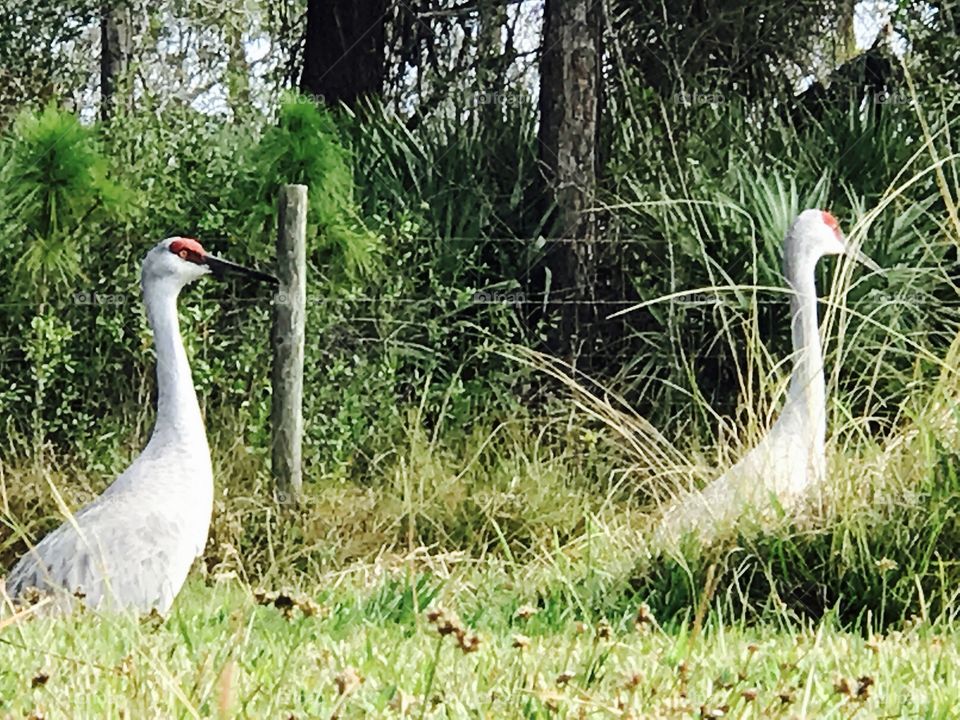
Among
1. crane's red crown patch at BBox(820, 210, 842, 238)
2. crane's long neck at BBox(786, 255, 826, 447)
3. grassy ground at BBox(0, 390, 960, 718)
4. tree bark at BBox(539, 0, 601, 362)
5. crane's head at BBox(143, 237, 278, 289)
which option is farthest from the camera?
tree bark at BBox(539, 0, 601, 362)

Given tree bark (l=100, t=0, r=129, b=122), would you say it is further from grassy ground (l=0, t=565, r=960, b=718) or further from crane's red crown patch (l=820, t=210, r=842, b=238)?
grassy ground (l=0, t=565, r=960, b=718)

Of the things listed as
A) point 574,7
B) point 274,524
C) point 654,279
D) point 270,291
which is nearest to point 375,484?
point 274,524

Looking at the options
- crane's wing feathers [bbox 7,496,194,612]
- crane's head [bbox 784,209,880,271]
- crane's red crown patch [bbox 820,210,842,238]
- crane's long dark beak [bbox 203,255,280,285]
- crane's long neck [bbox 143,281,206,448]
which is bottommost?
crane's wing feathers [bbox 7,496,194,612]

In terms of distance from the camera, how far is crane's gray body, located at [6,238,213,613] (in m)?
4.98

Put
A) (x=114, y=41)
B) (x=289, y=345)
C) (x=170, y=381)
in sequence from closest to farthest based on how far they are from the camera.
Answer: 1. (x=170, y=381)
2. (x=289, y=345)
3. (x=114, y=41)

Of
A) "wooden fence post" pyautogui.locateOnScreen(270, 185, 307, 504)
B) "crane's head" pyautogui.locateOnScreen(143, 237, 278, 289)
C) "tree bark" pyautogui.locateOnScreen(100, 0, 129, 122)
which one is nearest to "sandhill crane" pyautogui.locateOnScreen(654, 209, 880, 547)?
"wooden fence post" pyautogui.locateOnScreen(270, 185, 307, 504)

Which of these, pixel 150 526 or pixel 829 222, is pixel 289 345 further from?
pixel 829 222

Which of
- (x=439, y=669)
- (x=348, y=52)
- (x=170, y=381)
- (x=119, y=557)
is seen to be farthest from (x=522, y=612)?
(x=348, y=52)

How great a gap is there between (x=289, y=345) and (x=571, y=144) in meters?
2.49

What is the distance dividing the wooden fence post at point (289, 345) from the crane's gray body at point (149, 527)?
3.51ft

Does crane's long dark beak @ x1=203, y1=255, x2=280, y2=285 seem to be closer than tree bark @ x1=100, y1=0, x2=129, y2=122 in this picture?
Yes

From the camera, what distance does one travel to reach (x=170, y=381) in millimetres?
5652

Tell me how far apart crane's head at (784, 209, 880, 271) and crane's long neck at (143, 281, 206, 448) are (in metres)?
2.48

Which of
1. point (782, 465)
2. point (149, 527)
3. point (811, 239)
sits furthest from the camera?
point (811, 239)
